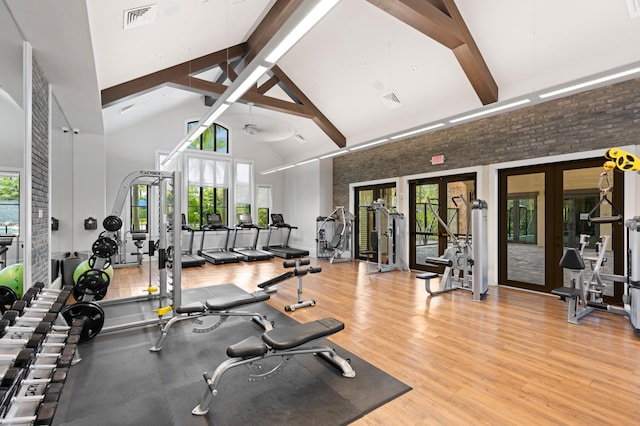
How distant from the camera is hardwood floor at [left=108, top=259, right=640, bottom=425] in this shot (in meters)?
2.12

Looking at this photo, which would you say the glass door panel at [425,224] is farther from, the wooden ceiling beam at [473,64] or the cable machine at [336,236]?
the wooden ceiling beam at [473,64]

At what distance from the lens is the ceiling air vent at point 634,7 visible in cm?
362

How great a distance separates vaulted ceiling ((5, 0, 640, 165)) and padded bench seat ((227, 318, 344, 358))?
3.02m

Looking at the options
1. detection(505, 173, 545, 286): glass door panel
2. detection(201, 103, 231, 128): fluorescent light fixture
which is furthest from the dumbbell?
detection(505, 173, 545, 286): glass door panel

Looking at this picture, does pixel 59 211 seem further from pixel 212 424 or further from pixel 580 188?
pixel 580 188

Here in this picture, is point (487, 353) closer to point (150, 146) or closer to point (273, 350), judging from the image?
point (273, 350)

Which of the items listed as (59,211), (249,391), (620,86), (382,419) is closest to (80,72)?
(59,211)

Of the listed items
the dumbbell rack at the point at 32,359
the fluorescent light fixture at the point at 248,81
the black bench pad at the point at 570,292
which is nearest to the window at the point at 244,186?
the fluorescent light fixture at the point at 248,81

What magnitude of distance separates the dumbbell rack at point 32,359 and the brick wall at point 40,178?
1276mm

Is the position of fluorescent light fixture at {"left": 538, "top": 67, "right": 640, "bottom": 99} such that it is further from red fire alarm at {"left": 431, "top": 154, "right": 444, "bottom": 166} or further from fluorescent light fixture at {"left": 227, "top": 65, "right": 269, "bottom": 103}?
fluorescent light fixture at {"left": 227, "top": 65, "right": 269, "bottom": 103}

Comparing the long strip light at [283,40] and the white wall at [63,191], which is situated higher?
the long strip light at [283,40]

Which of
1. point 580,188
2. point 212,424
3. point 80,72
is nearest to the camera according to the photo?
point 212,424

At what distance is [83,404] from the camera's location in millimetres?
2180

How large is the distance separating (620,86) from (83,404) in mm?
6961
